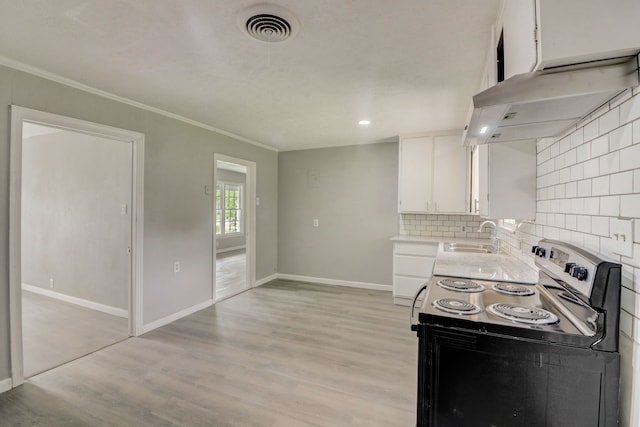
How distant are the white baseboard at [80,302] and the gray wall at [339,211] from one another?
258cm

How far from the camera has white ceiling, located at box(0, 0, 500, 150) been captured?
5.10 ft

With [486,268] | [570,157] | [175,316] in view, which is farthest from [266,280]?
[570,157]

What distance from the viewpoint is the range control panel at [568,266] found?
1053mm

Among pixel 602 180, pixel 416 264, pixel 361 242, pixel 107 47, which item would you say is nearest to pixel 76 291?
pixel 107 47

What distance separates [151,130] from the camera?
3174 mm

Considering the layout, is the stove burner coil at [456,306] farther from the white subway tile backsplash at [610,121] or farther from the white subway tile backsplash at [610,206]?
the white subway tile backsplash at [610,121]

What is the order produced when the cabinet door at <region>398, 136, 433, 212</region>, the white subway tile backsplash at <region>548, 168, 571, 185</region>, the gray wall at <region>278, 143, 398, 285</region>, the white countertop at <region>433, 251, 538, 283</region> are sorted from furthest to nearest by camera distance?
1. the gray wall at <region>278, 143, 398, 285</region>
2. the cabinet door at <region>398, 136, 433, 212</region>
3. the white countertop at <region>433, 251, 538, 283</region>
4. the white subway tile backsplash at <region>548, 168, 571, 185</region>

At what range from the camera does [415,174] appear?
165 inches

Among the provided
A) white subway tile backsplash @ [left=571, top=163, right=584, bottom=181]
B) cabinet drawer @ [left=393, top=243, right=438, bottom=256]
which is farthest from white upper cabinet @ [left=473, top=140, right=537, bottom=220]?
cabinet drawer @ [left=393, top=243, right=438, bottom=256]

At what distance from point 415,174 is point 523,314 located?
10.4 ft

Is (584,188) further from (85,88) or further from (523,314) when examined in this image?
(85,88)

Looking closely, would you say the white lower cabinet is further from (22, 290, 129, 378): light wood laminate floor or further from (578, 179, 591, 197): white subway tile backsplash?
(22, 290, 129, 378): light wood laminate floor

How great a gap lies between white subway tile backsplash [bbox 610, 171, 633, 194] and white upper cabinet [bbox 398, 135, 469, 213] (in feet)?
9.72

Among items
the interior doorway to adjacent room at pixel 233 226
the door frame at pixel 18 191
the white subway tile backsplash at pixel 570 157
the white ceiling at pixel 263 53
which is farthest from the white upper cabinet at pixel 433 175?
the door frame at pixel 18 191
